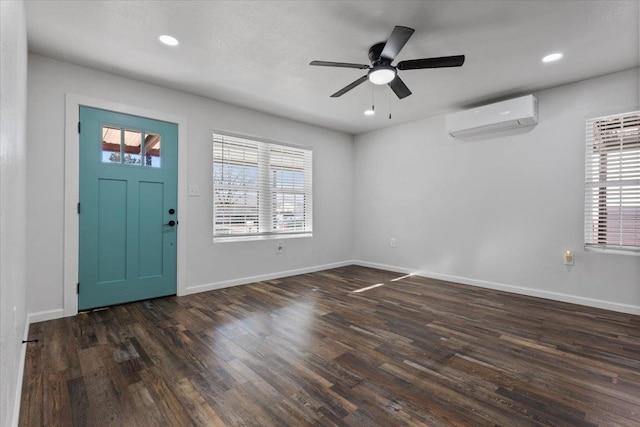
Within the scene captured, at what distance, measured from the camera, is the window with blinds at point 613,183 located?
10.4ft

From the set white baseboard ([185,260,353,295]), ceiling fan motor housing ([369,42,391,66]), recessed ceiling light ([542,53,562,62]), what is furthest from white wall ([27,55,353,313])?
recessed ceiling light ([542,53,562,62])

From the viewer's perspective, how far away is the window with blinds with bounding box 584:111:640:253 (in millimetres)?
3184

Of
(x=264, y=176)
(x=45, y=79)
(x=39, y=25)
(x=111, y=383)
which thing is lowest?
(x=111, y=383)

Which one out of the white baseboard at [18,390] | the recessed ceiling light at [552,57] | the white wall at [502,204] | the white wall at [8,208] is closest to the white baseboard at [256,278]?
the white wall at [502,204]

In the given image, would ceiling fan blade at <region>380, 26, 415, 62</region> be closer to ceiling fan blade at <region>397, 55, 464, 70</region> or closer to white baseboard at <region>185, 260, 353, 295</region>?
ceiling fan blade at <region>397, 55, 464, 70</region>

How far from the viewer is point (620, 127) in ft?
10.8

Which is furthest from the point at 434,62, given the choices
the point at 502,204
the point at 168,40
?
the point at 502,204

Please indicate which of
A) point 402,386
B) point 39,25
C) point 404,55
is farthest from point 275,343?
point 39,25

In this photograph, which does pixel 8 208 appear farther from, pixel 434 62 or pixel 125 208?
pixel 434 62

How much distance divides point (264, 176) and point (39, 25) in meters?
2.83

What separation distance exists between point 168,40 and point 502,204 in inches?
170

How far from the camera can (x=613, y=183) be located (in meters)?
3.29

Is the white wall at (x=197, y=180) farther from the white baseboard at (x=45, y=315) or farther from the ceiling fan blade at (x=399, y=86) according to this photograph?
the ceiling fan blade at (x=399, y=86)

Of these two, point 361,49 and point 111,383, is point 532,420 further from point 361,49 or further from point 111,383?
point 361,49
